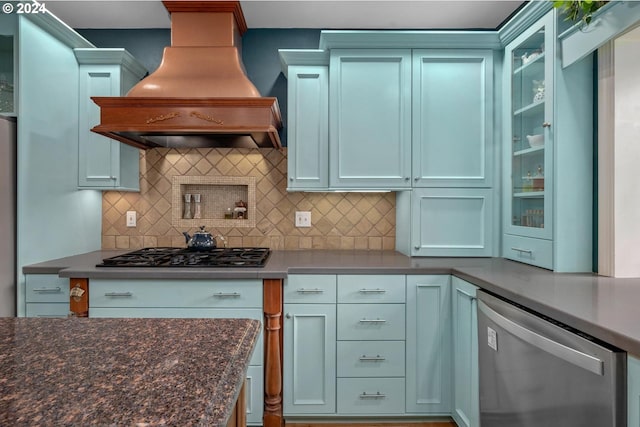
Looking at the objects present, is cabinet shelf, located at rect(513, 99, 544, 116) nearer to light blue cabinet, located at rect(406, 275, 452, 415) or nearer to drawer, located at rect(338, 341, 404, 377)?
light blue cabinet, located at rect(406, 275, 452, 415)

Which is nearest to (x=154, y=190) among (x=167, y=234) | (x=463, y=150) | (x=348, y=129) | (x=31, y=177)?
(x=167, y=234)

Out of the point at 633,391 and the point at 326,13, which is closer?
the point at 633,391

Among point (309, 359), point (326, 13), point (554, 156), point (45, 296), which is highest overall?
point (326, 13)

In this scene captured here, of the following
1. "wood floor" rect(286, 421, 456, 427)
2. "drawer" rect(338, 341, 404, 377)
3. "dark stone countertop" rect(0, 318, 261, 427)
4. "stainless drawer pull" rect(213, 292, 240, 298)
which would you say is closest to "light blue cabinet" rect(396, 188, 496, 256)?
"drawer" rect(338, 341, 404, 377)

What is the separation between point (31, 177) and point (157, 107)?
0.78 metres

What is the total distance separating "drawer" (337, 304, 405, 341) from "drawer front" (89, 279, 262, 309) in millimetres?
526

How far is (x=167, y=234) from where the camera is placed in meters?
2.77

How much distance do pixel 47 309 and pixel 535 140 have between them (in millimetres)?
2711

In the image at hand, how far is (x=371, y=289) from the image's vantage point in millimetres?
2074

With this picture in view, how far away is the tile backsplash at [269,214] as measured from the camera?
2750 millimetres

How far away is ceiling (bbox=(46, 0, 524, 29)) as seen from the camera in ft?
8.07

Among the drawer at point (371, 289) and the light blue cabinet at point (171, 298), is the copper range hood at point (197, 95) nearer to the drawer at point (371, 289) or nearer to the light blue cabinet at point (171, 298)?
the light blue cabinet at point (171, 298)

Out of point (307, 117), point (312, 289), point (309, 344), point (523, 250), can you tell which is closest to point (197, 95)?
point (307, 117)

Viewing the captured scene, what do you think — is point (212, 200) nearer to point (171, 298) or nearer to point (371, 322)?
point (171, 298)
